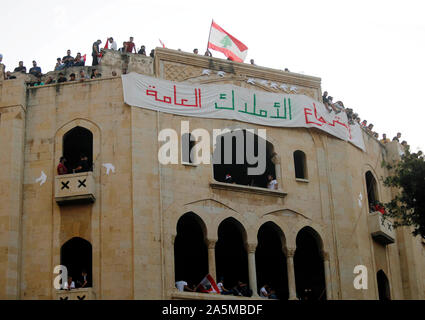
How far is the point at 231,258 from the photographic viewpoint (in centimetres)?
3988

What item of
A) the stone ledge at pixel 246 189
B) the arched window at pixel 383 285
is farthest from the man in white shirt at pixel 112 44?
the arched window at pixel 383 285

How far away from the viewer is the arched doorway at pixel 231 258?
39.3 meters

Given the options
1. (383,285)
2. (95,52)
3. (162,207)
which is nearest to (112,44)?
(95,52)

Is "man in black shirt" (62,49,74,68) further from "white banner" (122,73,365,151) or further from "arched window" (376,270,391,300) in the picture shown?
"arched window" (376,270,391,300)

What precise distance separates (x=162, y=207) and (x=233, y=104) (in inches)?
226

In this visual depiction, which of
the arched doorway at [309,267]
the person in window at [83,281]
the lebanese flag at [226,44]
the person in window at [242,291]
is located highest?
the lebanese flag at [226,44]

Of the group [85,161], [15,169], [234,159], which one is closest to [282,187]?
[234,159]

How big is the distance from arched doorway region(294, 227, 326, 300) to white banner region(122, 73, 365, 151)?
15.2 feet

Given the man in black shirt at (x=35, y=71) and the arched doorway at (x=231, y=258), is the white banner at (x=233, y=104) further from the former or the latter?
the arched doorway at (x=231, y=258)

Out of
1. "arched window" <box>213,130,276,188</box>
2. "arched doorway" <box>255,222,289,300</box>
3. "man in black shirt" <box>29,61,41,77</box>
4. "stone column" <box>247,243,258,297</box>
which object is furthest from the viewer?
"arched doorway" <box>255,222,289,300</box>

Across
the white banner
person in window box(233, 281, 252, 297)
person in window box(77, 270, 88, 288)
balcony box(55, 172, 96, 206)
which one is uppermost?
the white banner

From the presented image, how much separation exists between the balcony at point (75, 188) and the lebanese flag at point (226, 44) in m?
8.91

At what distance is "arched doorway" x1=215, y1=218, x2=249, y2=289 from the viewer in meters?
39.3

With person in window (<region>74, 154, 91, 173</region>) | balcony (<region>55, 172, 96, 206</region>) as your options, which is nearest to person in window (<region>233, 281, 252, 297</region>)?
balcony (<region>55, 172, 96, 206</region>)
